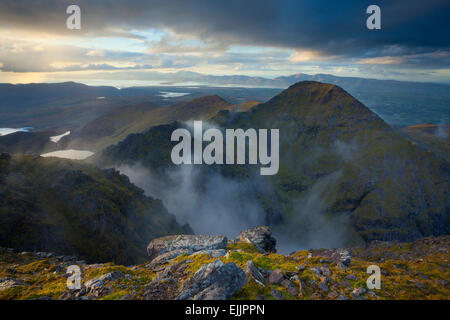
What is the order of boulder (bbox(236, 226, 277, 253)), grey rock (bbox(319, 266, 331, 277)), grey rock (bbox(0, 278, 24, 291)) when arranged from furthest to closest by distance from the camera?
boulder (bbox(236, 226, 277, 253)) < grey rock (bbox(0, 278, 24, 291)) < grey rock (bbox(319, 266, 331, 277))

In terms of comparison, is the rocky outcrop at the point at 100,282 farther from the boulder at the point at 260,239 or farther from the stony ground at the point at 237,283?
the boulder at the point at 260,239

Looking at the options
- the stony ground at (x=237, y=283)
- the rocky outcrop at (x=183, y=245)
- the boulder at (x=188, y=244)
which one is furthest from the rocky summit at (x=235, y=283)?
the boulder at (x=188, y=244)

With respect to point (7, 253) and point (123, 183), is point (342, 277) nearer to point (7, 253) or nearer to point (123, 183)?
point (7, 253)

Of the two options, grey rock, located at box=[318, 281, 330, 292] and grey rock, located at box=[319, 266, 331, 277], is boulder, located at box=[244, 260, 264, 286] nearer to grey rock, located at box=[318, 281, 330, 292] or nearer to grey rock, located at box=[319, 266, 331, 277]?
grey rock, located at box=[318, 281, 330, 292]

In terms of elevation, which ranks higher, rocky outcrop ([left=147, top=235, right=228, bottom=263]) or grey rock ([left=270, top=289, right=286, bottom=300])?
grey rock ([left=270, top=289, right=286, bottom=300])

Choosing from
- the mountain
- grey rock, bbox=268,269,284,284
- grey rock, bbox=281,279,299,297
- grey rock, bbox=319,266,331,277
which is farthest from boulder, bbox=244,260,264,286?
the mountain
